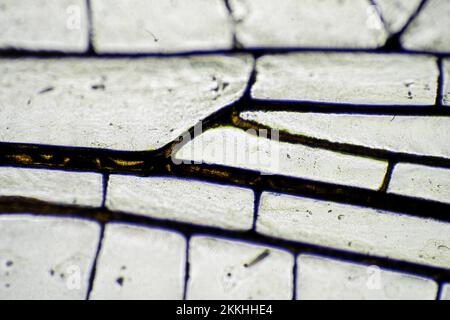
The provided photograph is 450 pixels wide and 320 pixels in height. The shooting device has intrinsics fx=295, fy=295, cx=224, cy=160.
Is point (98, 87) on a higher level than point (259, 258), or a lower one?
higher

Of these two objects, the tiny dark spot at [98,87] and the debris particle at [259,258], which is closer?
the tiny dark spot at [98,87]

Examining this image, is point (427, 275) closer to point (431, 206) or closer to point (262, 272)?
point (431, 206)

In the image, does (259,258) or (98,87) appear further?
(259,258)

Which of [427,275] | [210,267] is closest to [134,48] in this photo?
[210,267]

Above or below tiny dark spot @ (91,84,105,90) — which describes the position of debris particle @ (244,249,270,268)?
below

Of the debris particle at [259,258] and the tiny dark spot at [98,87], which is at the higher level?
the tiny dark spot at [98,87]

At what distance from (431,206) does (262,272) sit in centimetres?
37

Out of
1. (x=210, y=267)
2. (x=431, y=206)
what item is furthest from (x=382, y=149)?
(x=210, y=267)

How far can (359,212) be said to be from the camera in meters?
0.61

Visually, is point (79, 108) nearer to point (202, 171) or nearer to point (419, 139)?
point (202, 171)

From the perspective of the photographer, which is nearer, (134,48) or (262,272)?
(134,48)

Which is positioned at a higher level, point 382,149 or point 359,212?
point 382,149

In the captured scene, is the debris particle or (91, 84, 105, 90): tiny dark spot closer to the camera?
(91, 84, 105, 90): tiny dark spot
